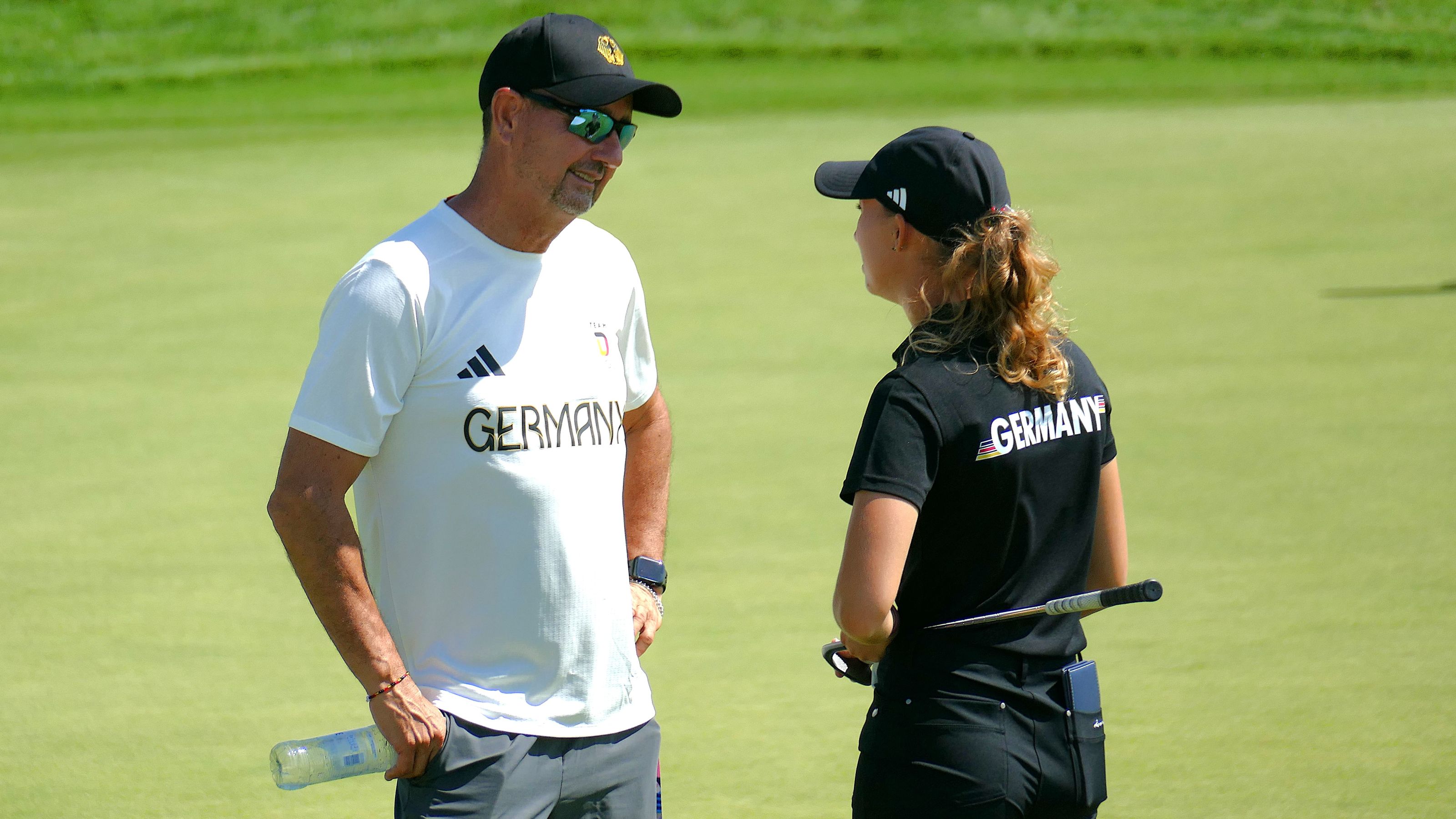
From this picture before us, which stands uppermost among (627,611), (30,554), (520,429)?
(520,429)

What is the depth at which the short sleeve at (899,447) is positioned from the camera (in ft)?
8.45

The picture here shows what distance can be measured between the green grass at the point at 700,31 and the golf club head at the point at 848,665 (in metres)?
21.5

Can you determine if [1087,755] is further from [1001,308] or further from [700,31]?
[700,31]

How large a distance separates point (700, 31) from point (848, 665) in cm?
2289

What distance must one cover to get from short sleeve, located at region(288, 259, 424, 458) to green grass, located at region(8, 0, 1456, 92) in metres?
21.7

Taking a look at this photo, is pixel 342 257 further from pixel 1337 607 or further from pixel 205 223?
pixel 1337 607

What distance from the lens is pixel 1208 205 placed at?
13.4m

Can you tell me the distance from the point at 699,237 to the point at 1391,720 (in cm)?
840

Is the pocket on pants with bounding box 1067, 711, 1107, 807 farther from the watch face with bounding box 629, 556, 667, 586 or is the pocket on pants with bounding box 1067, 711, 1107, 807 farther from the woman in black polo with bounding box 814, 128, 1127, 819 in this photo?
the watch face with bounding box 629, 556, 667, 586

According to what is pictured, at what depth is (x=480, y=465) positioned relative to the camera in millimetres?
2674

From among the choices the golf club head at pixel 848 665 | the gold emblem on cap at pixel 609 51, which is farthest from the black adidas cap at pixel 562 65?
the golf club head at pixel 848 665

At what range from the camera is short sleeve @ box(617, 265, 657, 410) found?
3.08 m

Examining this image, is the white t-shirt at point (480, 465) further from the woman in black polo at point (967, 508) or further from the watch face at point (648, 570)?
the woman in black polo at point (967, 508)

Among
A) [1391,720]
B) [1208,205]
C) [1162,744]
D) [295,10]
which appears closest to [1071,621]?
[1162,744]
